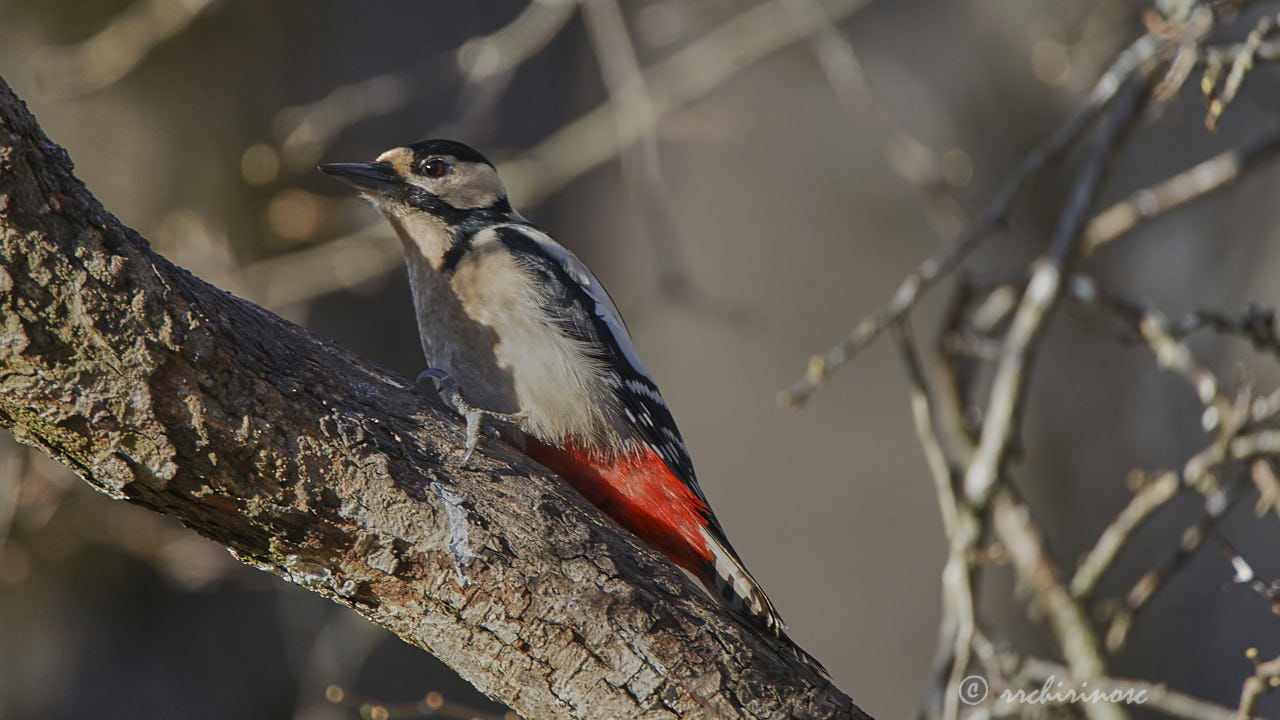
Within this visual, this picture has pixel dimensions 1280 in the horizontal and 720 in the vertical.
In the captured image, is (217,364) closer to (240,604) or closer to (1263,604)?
(240,604)

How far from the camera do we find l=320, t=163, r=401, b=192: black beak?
379cm

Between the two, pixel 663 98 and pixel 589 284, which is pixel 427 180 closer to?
pixel 589 284

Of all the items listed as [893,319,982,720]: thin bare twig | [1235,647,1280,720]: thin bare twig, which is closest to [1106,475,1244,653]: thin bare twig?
[893,319,982,720]: thin bare twig

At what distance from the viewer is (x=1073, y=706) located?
3250 mm

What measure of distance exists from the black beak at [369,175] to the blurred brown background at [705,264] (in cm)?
123

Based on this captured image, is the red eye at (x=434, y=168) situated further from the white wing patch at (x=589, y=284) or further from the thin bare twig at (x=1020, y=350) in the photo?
the thin bare twig at (x=1020, y=350)

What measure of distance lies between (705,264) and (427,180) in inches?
153

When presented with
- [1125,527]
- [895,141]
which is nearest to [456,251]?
[895,141]

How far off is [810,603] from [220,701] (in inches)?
141

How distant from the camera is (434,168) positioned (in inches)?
155

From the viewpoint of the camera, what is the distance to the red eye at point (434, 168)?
3.93m

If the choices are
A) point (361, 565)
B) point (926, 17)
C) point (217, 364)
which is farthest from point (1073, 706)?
point (926, 17)

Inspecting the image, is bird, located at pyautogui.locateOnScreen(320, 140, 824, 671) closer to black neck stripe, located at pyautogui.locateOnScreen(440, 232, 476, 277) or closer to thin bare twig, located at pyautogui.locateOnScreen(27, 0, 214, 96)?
black neck stripe, located at pyautogui.locateOnScreen(440, 232, 476, 277)

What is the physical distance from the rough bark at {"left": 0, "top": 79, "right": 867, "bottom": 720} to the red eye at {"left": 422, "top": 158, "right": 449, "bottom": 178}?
1.51m
